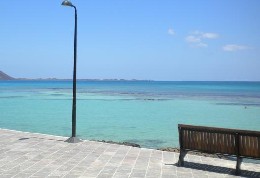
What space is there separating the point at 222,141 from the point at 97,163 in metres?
3.27

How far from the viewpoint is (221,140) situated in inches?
348

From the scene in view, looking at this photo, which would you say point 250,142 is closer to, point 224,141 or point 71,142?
point 224,141

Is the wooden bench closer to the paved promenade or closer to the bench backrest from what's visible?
the bench backrest

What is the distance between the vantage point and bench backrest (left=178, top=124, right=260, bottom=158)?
840cm

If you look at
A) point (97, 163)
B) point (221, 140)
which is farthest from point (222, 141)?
point (97, 163)

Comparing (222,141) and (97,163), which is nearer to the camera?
(222,141)

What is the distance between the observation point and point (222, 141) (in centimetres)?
883

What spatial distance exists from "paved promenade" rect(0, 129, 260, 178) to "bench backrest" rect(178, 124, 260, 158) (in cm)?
54

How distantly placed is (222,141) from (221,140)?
0.11 ft

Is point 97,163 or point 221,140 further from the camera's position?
point 97,163

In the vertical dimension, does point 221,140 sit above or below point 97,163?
above

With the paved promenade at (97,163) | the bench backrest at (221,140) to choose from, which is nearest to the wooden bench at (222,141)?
the bench backrest at (221,140)

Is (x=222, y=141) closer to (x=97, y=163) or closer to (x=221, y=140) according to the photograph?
(x=221, y=140)

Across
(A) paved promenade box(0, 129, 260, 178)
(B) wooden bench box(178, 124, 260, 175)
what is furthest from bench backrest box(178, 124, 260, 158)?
(A) paved promenade box(0, 129, 260, 178)
